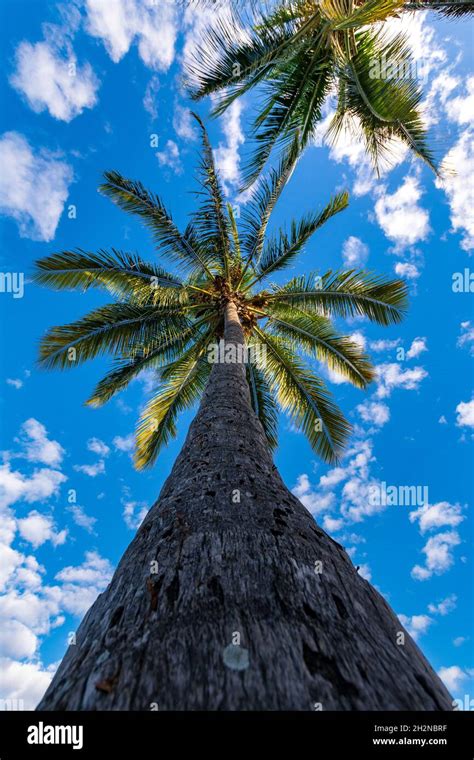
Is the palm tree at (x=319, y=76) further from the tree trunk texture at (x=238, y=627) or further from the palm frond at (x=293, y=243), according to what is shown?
the tree trunk texture at (x=238, y=627)

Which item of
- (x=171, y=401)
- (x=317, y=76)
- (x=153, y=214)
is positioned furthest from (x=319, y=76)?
(x=171, y=401)

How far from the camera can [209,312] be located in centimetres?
870

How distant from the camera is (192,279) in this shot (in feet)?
28.8

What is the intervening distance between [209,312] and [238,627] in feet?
25.4

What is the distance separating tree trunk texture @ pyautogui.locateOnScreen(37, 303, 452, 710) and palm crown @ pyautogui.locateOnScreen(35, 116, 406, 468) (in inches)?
222

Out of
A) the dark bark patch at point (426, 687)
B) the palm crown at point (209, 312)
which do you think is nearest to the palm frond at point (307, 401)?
the palm crown at point (209, 312)

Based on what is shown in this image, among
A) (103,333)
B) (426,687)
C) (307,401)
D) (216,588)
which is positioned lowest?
(426,687)

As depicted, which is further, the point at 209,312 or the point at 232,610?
the point at 209,312

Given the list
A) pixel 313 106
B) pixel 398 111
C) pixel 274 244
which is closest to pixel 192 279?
pixel 274 244

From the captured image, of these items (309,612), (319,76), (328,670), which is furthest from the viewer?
(319,76)

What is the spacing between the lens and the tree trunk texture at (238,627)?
45.0 inches

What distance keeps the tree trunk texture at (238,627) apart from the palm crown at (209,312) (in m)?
5.64

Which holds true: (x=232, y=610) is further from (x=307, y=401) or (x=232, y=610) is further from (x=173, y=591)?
(x=307, y=401)

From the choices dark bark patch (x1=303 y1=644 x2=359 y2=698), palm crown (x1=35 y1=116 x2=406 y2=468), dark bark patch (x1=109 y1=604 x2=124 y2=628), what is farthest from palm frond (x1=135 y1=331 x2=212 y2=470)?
dark bark patch (x1=303 y1=644 x2=359 y2=698)
